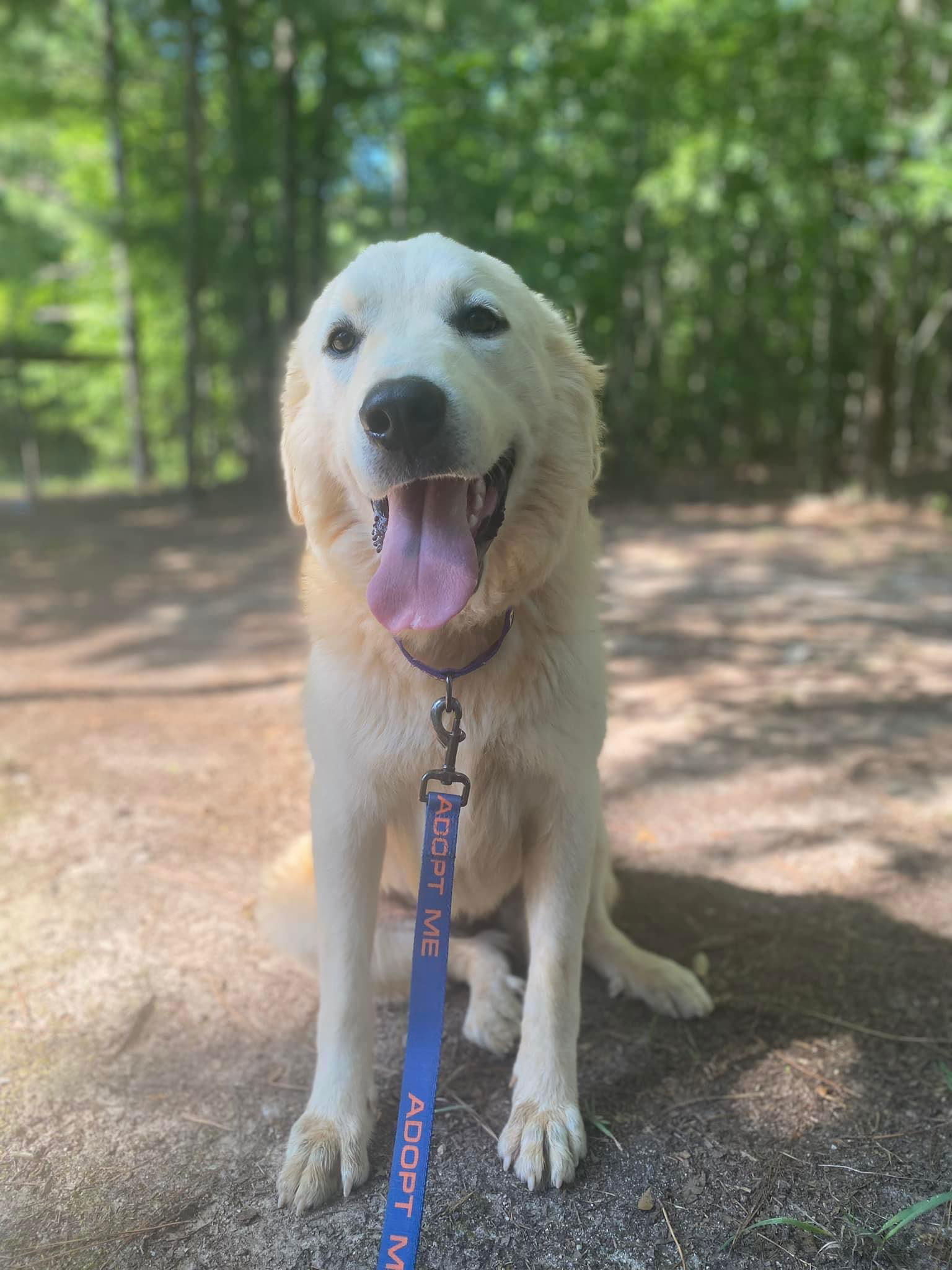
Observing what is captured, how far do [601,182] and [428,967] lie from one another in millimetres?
12349

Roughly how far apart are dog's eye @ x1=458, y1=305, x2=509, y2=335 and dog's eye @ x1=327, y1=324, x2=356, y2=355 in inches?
9.9

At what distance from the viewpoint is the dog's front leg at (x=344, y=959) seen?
76.9 inches

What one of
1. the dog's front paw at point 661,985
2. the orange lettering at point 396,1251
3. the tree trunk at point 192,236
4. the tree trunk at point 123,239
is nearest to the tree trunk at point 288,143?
the tree trunk at point 192,236

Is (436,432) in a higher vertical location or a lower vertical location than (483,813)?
higher

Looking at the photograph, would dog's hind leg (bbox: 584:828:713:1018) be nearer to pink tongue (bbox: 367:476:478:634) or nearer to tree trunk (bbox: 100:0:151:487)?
pink tongue (bbox: 367:476:478:634)

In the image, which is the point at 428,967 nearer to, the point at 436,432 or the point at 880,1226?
the point at 880,1226

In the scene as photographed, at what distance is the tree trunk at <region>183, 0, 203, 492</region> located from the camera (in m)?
12.0

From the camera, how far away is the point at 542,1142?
6.12 ft

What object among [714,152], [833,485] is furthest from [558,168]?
[833,485]

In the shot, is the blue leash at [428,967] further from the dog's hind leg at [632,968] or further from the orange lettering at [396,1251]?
the dog's hind leg at [632,968]

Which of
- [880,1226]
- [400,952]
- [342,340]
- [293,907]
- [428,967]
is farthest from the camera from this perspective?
[293,907]

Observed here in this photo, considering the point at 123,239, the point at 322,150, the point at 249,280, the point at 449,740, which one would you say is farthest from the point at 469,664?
the point at 249,280

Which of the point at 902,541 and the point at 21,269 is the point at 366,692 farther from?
the point at 21,269

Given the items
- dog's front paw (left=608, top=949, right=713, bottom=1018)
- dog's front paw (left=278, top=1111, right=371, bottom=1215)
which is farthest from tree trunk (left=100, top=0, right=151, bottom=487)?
dog's front paw (left=278, top=1111, right=371, bottom=1215)
